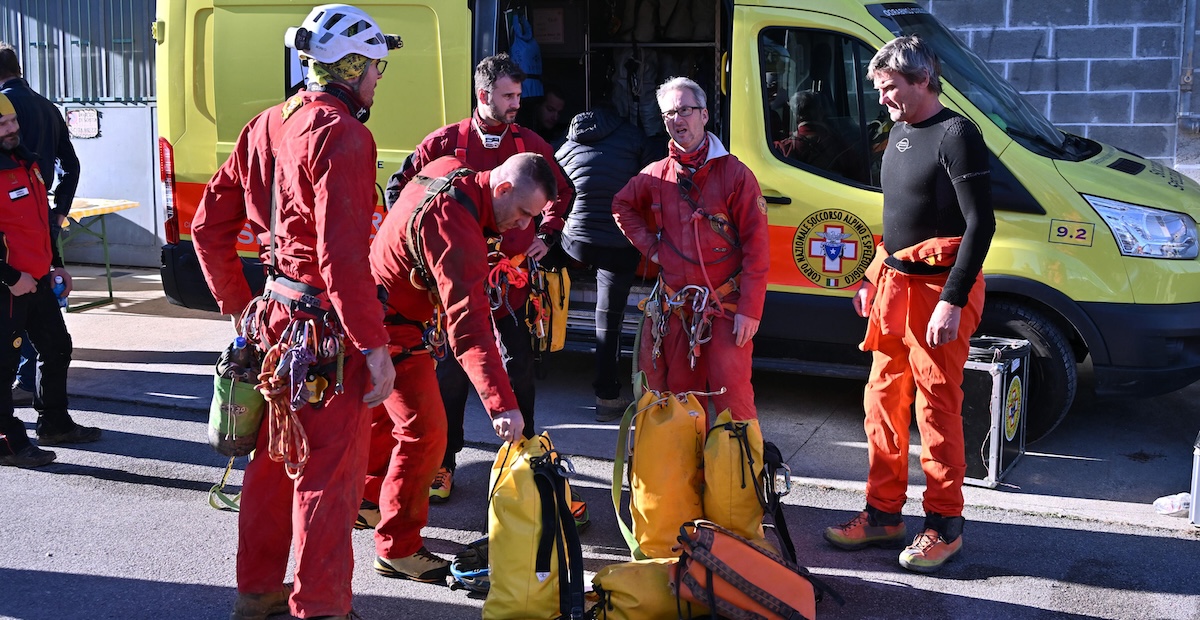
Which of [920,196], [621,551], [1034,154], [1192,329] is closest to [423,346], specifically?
[621,551]

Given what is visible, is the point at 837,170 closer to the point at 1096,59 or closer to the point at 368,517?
the point at 368,517

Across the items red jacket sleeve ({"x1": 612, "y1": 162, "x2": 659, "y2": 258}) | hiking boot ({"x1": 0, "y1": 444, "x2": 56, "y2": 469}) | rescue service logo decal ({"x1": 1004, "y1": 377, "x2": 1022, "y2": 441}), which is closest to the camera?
red jacket sleeve ({"x1": 612, "y1": 162, "x2": 659, "y2": 258})

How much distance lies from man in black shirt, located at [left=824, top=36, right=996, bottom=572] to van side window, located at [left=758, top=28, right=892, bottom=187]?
4.35 ft

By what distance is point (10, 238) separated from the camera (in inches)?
196

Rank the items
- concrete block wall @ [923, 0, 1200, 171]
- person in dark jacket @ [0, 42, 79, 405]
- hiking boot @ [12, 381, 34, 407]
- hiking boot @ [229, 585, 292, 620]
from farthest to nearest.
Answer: concrete block wall @ [923, 0, 1200, 171] → hiking boot @ [12, 381, 34, 407] → person in dark jacket @ [0, 42, 79, 405] → hiking boot @ [229, 585, 292, 620]

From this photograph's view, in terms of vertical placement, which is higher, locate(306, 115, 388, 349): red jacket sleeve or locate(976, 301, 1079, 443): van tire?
locate(306, 115, 388, 349): red jacket sleeve

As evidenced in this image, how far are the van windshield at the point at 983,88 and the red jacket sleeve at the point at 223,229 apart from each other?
3.32m

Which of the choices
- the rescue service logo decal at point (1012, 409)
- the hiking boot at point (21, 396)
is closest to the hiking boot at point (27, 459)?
the hiking boot at point (21, 396)

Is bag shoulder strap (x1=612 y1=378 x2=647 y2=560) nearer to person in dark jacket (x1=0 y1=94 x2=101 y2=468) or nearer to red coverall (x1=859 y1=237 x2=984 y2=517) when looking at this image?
red coverall (x1=859 y1=237 x2=984 y2=517)

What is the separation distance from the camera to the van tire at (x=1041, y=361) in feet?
17.0

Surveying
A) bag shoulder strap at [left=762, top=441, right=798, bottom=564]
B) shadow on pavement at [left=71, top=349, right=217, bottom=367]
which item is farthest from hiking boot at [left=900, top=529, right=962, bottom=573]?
shadow on pavement at [left=71, top=349, right=217, bottom=367]

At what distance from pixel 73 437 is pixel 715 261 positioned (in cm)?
337

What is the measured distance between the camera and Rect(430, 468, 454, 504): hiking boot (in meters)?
4.69

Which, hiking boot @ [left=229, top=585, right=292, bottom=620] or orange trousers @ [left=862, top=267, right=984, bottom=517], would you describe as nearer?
hiking boot @ [left=229, top=585, right=292, bottom=620]
